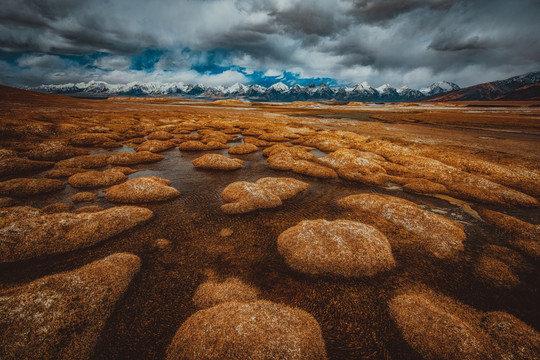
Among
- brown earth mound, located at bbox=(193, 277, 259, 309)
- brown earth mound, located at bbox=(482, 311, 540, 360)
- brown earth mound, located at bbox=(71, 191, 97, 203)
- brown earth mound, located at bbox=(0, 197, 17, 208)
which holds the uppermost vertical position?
brown earth mound, located at bbox=(0, 197, 17, 208)

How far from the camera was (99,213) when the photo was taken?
537 inches

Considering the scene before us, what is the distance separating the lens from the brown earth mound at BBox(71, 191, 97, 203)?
1639 centimetres

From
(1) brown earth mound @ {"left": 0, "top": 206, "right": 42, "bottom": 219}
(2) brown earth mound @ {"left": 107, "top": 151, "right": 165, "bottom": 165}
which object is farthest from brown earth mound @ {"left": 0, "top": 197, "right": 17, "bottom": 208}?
(2) brown earth mound @ {"left": 107, "top": 151, "right": 165, "bottom": 165}

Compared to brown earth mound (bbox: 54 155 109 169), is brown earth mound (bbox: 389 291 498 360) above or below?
below

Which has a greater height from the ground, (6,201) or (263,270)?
(6,201)

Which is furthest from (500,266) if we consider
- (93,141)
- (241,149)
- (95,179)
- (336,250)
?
(93,141)

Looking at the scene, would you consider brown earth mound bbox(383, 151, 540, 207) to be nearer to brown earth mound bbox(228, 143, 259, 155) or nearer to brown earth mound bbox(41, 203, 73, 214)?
brown earth mound bbox(228, 143, 259, 155)

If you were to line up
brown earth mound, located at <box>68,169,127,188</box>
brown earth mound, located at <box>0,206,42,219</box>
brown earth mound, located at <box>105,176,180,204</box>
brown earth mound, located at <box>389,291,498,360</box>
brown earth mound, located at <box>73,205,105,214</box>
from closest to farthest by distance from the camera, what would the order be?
1. brown earth mound, located at <box>389,291,498,360</box>
2. brown earth mound, located at <box>0,206,42,219</box>
3. brown earth mound, located at <box>73,205,105,214</box>
4. brown earth mound, located at <box>105,176,180,204</box>
5. brown earth mound, located at <box>68,169,127,188</box>

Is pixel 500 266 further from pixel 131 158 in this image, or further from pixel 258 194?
pixel 131 158

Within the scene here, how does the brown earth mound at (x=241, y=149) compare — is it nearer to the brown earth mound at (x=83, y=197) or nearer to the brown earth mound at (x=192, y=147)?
the brown earth mound at (x=192, y=147)

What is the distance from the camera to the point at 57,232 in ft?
38.5

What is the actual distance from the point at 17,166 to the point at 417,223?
37.1 m

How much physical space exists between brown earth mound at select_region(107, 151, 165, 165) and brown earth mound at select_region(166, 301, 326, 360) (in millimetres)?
25728

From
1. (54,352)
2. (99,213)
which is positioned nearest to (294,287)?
(54,352)
